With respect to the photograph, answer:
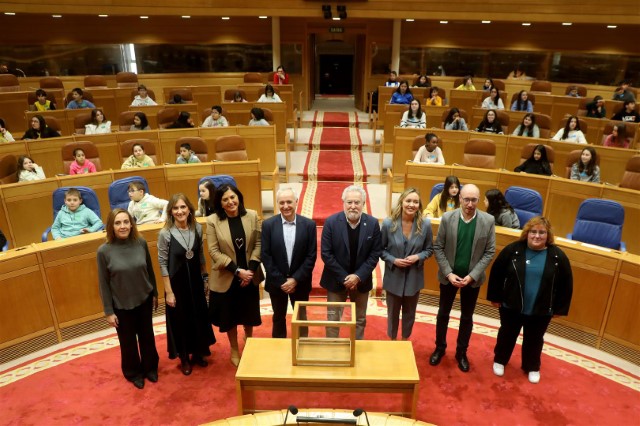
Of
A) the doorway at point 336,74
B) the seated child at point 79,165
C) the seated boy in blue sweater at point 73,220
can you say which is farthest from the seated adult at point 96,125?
the doorway at point 336,74

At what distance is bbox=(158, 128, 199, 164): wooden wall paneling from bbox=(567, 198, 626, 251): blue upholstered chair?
5.67 m

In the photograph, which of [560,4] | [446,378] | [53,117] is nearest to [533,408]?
[446,378]

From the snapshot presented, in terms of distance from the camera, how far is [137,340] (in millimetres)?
4008

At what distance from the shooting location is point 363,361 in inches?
125

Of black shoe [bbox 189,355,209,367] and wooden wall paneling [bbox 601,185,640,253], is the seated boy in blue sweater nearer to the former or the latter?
black shoe [bbox 189,355,209,367]

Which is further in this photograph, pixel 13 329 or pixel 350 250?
pixel 13 329

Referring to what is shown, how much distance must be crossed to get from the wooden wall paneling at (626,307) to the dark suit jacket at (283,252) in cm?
261

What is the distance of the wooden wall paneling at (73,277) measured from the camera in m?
4.24

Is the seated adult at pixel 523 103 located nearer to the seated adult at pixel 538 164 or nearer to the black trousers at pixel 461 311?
the seated adult at pixel 538 164

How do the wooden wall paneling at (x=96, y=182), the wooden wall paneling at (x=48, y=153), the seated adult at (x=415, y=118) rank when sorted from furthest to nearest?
the seated adult at (x=415, y=118), the wooden wall paneling at (x=48, y=153), the wooden wall paneling at (x=96, y=182)

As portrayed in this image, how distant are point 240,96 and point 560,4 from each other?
7857 mm

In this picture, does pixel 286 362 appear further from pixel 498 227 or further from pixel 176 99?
pixel 176 99

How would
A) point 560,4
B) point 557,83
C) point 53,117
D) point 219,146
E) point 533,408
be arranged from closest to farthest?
point 533,408
point 219,146
point 53,117
point 560,4
point 557,83

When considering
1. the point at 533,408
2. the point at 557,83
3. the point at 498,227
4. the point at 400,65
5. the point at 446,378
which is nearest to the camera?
the point at 533,408
